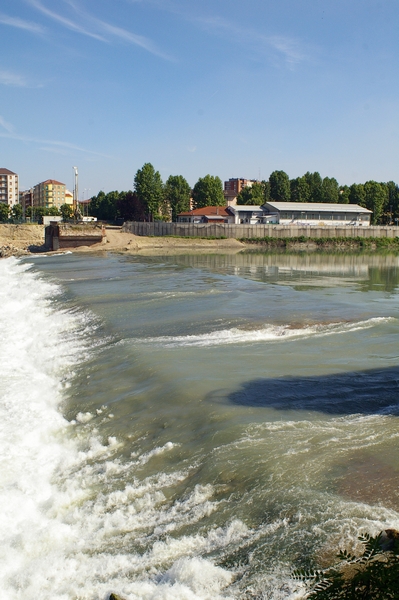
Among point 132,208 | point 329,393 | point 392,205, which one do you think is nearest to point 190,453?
point 329,393

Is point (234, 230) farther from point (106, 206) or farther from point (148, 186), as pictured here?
point (106, 206)

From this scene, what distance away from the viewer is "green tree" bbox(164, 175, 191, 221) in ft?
391

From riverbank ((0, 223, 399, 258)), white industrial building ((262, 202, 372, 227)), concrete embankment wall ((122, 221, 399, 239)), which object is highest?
white industrial building ((262, 202, 372, 227))

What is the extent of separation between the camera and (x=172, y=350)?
1360cm

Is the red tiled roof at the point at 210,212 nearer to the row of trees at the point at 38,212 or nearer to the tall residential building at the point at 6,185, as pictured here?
the row of trees at the point at 38,212

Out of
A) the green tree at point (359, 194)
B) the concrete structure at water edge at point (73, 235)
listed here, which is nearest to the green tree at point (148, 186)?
the green tree at point (359, 194)

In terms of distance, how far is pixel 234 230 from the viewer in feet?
275

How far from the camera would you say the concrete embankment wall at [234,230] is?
82.7m

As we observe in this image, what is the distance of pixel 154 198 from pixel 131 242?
41290 mm

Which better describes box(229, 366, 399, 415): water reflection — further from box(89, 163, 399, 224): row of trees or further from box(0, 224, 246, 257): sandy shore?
box(89, 163, 399, 224): row of trees

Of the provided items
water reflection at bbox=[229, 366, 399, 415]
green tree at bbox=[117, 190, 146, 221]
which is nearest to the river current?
water reflection at bbox=[229, 366, 399, 415]

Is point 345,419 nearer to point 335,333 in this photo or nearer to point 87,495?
point 87,495

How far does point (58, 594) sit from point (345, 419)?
533 centimetres

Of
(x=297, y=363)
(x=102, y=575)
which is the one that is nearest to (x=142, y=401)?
(x=297, y=363)
